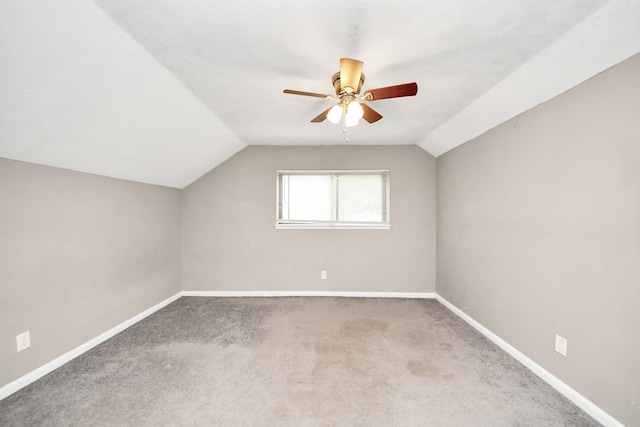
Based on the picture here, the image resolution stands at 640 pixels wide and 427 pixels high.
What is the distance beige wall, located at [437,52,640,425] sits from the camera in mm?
1436

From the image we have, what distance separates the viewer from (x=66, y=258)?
2172 mm

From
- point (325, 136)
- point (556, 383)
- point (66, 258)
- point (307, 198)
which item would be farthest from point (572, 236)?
point (66, 258)

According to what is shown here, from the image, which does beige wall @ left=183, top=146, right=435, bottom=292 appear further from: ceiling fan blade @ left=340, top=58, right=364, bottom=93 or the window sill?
ceiling fan blade @ left=340, top=58, right=364, bottom=93

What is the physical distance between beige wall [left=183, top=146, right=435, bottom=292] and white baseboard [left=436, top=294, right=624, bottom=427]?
1.56m

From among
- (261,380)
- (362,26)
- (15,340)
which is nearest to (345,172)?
(362,26)

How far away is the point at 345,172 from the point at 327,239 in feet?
3.38

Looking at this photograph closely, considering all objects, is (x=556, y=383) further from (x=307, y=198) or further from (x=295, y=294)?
(x=307, y=198)

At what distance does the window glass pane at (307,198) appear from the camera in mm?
3924

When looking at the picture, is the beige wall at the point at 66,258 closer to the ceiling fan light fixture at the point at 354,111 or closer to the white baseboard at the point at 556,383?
the ceiling fan light fixture at the point at 354,111

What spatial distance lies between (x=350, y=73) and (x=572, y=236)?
5.95 ft

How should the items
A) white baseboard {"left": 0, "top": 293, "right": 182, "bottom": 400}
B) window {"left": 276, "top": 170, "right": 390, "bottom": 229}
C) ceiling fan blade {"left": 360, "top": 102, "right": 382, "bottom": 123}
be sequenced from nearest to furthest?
white baseboard {"left": 0, "top": 293, "right": 182, "bottom": 400} < ceiling fan blade {"left": 360, "top": 102, "right": 382, "bottom": 123} < window {"left": 276, "top": 170, "right": 390, "bottom": 229}

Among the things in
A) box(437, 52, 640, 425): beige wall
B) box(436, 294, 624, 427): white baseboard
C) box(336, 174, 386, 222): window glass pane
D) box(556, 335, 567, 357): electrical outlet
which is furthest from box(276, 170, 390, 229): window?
box(556, 335, 567, 357): electrical outlet

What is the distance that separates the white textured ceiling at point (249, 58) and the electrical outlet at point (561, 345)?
68.4 inches

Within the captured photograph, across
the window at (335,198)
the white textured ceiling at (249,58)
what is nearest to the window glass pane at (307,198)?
the window at (335,198)
